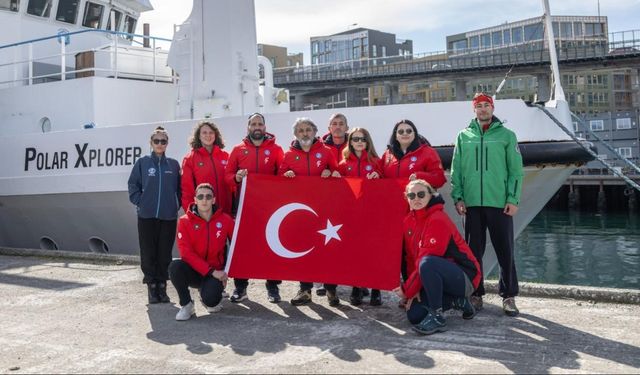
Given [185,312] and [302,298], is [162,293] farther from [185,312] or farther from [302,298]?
[302,298]

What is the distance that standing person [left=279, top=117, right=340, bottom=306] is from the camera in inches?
196

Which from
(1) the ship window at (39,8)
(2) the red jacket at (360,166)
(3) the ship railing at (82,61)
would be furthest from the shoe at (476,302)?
(1) the ship window at (39,8)

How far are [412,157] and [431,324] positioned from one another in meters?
1.28

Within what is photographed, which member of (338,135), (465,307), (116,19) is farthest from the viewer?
(116,19)

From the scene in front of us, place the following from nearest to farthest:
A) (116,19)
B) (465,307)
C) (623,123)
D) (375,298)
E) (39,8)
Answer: (465,307)
(375,298)
(39,8)
(116,19)
(623,123)

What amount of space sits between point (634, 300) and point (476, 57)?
51646mm

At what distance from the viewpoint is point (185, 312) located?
15.3ft

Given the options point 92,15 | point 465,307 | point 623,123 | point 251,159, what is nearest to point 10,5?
point 92,15

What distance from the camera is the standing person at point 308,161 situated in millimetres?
4984

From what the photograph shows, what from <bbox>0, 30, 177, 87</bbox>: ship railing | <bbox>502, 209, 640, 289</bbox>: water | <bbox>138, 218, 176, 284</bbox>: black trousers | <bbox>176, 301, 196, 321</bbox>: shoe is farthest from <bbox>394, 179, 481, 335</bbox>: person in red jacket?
<bbox>502, 209, 640, 289</bbox>: water

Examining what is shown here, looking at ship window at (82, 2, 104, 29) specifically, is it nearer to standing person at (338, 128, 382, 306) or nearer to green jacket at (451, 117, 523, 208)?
standing person at (338, 128, 382, 306)

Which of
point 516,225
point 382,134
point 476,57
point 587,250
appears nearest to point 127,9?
point 382,134

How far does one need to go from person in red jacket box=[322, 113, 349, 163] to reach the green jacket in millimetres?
1047

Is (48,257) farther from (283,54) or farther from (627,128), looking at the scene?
(627,128)
